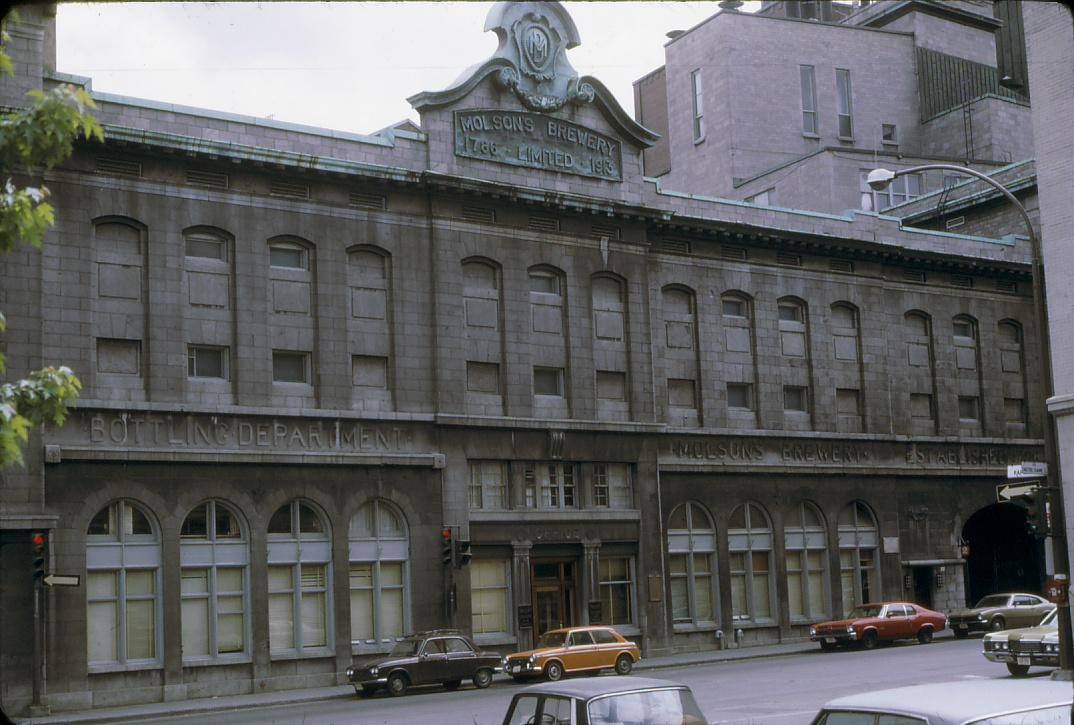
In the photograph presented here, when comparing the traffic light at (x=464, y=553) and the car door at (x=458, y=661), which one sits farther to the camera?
the traffic light at (x=464, y=553)

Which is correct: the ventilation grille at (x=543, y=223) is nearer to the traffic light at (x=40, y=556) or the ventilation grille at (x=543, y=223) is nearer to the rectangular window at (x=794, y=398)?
the rectangular window at (x=794, y=398)

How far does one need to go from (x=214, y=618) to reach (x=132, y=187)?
11627 mm

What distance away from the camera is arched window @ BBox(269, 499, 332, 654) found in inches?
1489

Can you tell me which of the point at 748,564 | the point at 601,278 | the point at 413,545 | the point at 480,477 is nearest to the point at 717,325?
the point at 601,278

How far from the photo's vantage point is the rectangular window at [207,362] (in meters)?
37.3

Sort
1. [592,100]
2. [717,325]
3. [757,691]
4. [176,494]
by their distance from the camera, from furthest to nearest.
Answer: [717,325], [592,100], [176,494], [757,691]

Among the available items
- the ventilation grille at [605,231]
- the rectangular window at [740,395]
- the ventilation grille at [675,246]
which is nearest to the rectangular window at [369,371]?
the ventilation grille at [605,231]

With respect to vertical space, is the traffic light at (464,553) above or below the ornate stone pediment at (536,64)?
below

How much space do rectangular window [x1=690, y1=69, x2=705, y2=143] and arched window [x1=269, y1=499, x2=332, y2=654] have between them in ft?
124

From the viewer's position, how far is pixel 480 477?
41969mm

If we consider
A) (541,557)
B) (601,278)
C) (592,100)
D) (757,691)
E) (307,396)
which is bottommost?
(757,691)

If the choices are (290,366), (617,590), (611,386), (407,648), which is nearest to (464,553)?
(407,648)

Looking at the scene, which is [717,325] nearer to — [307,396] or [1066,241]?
[307,396]

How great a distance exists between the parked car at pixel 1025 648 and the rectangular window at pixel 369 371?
1853cm
